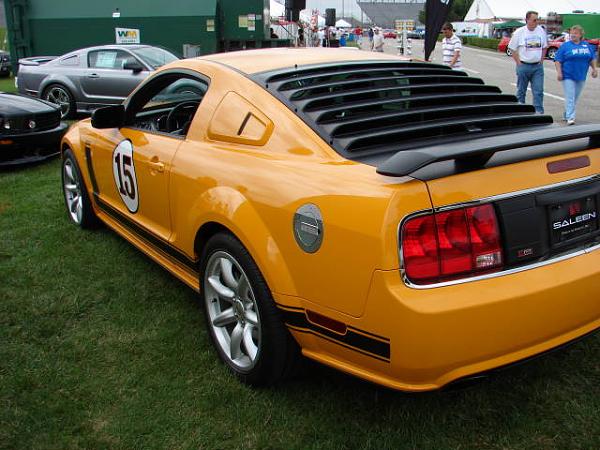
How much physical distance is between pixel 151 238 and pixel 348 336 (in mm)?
1771

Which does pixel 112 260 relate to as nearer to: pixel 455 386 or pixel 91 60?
pixel 455 386

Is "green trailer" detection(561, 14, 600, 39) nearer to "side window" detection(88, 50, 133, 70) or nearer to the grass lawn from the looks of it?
"side window" detection(88, 50, 133, 70)

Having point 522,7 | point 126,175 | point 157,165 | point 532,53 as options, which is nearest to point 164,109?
point 126,175

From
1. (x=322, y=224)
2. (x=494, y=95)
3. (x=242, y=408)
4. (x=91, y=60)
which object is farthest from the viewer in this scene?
(x=91, y=60)

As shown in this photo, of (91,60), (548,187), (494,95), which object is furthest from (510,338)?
(91,60)

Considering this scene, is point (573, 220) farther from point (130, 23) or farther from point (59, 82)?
point (130, 23)

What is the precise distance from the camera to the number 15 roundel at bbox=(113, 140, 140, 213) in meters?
3.66

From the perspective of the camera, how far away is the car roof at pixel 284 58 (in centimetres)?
316

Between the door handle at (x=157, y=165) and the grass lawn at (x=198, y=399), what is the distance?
833 millimetres

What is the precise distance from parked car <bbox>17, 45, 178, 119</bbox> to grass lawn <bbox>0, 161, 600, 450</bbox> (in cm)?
802

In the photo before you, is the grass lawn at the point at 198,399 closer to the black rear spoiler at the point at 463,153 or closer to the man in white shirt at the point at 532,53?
the black rear spoiler at the point at 463,153

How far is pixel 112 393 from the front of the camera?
274 cm

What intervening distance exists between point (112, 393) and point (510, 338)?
5.76 ft

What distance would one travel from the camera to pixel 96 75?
11094mm
